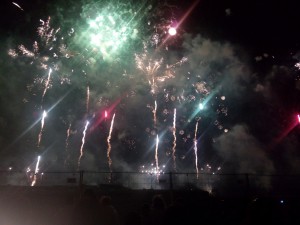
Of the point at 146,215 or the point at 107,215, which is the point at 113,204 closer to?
the point at 146,215

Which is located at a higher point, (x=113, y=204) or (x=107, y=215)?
(x=113, y=204)

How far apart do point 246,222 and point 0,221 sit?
1180cm

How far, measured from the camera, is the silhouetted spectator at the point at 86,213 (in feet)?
20.8

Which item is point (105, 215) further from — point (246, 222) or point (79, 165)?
point (79, 165)

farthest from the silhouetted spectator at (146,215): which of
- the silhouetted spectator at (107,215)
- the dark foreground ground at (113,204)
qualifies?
the dark foreground ground at (113,204)

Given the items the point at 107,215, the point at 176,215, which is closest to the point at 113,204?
the point at 107,215

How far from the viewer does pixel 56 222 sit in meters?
7.23

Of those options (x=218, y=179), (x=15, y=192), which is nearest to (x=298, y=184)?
(x=218, y=179)

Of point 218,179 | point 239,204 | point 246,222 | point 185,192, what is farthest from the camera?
point 218,179

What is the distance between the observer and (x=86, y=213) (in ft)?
20.9

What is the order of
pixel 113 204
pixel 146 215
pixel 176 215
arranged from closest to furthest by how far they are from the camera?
1. pixel 176 215
2. pixel 146 215
3. pixel 113 204

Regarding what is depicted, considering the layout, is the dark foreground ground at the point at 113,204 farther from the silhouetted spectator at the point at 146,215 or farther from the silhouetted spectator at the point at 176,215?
the silhouetted spectator at the point at 176,215

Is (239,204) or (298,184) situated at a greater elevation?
(298,184)

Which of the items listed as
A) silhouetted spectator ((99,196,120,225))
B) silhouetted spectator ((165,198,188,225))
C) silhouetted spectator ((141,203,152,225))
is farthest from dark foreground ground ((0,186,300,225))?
silhouetted spectator ((165,198,188,225))
